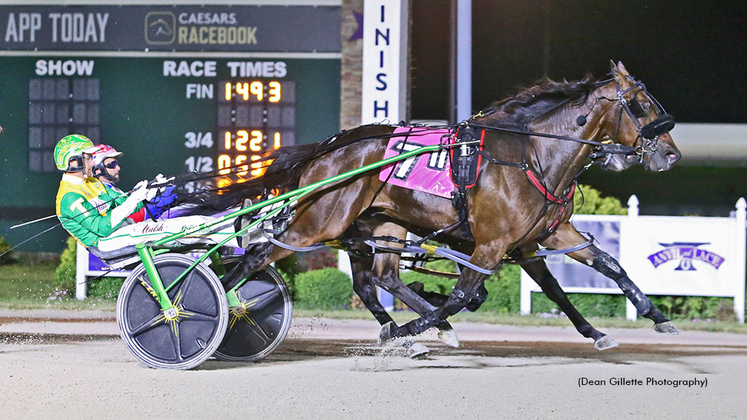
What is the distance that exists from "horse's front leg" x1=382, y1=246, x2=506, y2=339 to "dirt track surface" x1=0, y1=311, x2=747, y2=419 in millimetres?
310

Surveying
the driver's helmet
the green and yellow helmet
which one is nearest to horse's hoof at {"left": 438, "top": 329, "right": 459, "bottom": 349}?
the driver's helmet

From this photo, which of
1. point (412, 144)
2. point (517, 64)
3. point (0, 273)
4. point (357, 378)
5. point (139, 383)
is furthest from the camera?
point (517, 64)

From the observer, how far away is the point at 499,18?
13.6 m

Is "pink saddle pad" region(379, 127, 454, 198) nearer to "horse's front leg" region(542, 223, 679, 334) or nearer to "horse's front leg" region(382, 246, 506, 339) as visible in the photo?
"horse's front leg" region(382, 246, 506, 339)

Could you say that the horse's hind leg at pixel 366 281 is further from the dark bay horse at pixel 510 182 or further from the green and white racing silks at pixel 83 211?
the green and white racing silks at pixel 83 211

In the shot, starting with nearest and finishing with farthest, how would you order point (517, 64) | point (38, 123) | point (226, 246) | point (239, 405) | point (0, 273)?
1. point (239, 405)
2. point (226, 246)
3. point (38, 123)
4. point (0, 273)
5. point (517, 64)

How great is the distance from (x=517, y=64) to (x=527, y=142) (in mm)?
8709

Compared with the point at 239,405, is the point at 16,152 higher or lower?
higher

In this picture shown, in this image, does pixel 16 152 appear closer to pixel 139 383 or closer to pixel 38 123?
pixel 38 123

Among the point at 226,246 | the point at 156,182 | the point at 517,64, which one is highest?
the point at 517,64

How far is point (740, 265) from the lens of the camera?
26.4 feet

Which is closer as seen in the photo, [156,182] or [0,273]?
[156,182]

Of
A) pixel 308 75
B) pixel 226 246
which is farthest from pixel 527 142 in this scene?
pixel 308 75

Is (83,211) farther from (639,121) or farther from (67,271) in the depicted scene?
(67,271)
